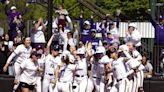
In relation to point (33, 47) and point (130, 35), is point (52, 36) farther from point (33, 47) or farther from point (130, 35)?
point (130, 35)

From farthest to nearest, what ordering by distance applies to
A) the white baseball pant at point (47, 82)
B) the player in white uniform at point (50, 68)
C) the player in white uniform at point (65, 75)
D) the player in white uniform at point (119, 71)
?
the white baseball pant at point (47, 82) < the player in white uniform at point (50, 68) < the player in white uniform at point (119, 71) < the player in white uniform at point (65, 75)

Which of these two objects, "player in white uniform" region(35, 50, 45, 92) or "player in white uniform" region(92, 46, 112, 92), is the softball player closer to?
"player in white uniform" region(35, 50, 45, 92)

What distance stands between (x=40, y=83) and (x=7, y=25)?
15.7ft

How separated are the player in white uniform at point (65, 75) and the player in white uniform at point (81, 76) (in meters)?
0.33

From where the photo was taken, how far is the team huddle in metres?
15.5

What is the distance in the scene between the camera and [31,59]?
15.5 metres

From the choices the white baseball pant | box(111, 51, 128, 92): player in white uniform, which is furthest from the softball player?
box(111, 51, 128, 92): player in white uniform

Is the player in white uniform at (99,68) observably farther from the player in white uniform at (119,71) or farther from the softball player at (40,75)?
the softball player at (40,75)

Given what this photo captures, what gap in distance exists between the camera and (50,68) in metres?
16.4

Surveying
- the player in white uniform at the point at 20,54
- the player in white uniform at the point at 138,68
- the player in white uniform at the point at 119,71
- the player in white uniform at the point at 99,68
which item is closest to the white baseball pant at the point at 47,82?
the player in white uniform at the point at 20,54

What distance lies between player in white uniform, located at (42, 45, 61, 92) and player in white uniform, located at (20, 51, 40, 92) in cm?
75

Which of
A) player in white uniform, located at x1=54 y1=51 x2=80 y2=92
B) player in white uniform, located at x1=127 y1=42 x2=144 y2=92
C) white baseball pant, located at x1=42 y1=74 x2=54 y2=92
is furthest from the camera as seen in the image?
white baseball pant, located at x1=42 y1=74 x2=54 y2=92

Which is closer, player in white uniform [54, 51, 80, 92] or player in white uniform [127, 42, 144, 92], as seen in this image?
player in white uniform [54, 51, 80, 92]

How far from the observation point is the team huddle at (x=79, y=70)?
15.5 metres
